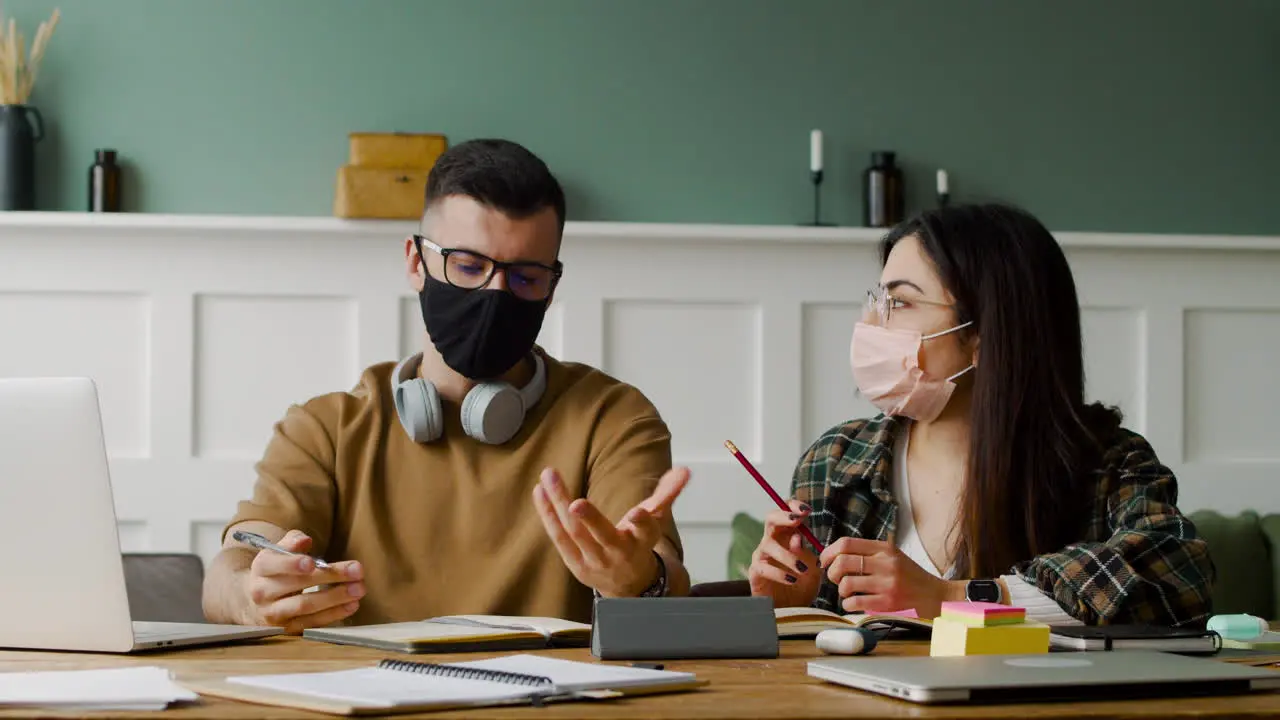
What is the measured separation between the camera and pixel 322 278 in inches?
141

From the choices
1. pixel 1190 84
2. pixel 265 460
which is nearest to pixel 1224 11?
pixel 1190 84

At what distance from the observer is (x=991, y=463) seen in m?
2.05

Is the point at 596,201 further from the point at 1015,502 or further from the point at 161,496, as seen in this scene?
the point at 1015,502

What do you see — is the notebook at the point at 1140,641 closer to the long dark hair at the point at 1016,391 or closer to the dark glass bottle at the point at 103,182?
the long dark hair at the point at 1016,391

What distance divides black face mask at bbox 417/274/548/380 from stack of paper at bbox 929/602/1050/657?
2.85 ft

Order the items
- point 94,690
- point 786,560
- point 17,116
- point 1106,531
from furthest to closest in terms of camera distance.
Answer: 1. point 17,116
2. point 1106,531
3. point 786,560
4. point 94,690

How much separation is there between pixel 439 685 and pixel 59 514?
471 millimetres

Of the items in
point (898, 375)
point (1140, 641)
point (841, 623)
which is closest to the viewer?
point (1140, 641)

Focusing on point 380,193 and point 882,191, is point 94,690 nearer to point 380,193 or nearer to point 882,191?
point 380,193

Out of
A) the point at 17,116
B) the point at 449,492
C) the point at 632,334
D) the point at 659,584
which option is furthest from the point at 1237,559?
the point at 17,116

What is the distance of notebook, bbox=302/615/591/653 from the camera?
1.39 m

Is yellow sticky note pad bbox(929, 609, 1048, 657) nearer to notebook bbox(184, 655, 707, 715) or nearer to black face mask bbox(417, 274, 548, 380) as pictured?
notebook bbox(184, 655, 707, 715)

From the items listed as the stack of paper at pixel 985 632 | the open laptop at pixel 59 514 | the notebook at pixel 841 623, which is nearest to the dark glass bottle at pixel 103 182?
the open laptop at pixel 59 514

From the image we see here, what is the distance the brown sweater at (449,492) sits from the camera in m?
2.02
